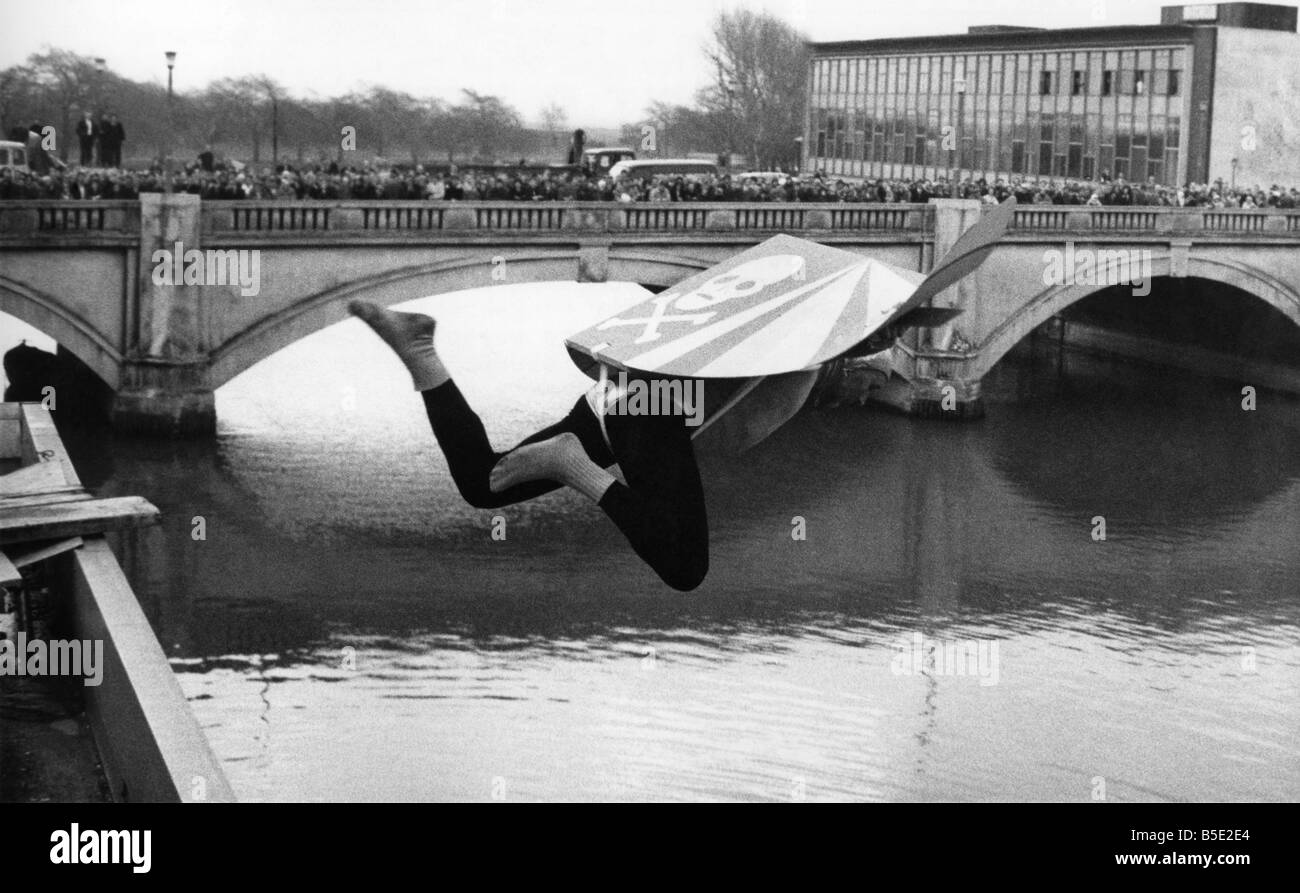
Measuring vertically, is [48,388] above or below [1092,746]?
above

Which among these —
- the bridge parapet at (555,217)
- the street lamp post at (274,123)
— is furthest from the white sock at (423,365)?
the street lamp post at (274,123)

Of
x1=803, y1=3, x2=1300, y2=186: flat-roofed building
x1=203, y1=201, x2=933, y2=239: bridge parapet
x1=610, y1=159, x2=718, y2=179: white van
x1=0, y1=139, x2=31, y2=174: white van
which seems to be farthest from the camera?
x1=803, y1=3, x2=1300, y2=186: flat-roofed building

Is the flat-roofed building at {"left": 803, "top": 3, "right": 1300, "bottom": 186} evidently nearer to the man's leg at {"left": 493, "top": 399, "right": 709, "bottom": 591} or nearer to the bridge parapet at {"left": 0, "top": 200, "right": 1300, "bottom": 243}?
the bridge parapet at {"left": 0, "top": 200, "right": 1300, "bottom": 243}

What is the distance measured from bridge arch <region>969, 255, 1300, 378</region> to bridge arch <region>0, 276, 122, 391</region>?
674 inches

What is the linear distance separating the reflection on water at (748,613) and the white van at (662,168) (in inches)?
458

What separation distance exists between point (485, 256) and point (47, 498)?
817 inches

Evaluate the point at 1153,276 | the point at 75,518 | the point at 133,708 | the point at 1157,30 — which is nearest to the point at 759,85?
the point at 1157,30

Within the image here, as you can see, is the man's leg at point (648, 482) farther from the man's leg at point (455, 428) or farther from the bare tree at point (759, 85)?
the bare tree at point (759, 85)

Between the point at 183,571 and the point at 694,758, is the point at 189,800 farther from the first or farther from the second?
the point at 183,571

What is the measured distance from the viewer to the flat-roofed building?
2218 inches

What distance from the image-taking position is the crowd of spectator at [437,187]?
35156 millimetres

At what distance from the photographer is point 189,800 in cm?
1004

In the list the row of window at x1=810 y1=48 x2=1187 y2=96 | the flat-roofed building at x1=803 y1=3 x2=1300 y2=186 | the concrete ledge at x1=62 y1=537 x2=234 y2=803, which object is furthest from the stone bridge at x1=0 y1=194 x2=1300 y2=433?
the row of window at x1=810 y1=48 x2=1187 y2=96
